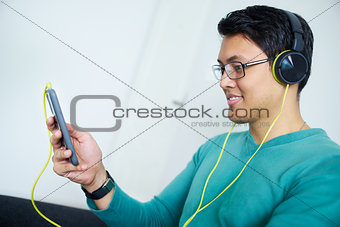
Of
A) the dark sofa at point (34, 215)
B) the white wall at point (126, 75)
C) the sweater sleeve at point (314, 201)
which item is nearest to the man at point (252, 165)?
the sweater sleeve at point (314, 201)

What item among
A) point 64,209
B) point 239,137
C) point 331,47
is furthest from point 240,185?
point 331,47

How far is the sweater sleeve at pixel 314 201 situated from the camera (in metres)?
0.45

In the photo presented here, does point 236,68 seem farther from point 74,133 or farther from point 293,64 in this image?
point 74,133

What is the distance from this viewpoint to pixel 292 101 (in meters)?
0.73

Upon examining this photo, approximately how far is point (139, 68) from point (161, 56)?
4.9 inches

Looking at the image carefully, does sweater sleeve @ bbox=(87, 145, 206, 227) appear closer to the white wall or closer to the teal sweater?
the teal sweater

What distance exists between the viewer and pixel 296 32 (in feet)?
2.22

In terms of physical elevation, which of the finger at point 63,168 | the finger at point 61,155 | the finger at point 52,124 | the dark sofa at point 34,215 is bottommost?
the dark sofa at point 34,215

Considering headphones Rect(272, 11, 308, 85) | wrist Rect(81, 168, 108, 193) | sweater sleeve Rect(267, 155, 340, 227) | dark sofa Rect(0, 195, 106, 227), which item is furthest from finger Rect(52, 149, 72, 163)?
headphones Rect(272, 11, 308, 85)

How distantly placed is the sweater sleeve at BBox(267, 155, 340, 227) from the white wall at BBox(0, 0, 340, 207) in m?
0.51

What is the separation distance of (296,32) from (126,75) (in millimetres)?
747

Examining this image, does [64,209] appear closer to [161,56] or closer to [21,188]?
[21,188]

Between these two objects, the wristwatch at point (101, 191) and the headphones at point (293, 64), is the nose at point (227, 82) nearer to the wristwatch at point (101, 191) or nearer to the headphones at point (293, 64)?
the headphones at point (293, 64)

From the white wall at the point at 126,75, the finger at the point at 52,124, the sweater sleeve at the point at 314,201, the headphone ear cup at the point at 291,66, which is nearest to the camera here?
the sweater sleeve at the point at 314,201
